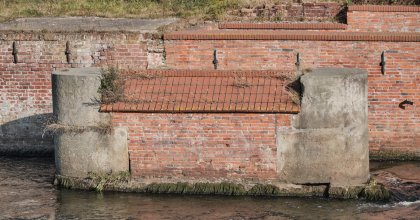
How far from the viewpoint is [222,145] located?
47.8ft

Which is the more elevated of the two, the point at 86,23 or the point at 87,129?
the point at 86,23

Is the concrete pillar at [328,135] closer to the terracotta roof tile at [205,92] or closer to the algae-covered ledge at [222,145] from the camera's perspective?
the algae-covered ledge at [222,145]

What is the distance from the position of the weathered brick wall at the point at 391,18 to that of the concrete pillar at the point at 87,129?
285 inches

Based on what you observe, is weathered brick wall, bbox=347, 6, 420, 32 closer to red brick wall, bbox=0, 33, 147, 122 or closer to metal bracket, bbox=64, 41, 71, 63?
red brick wall, bbox=0, 33, 147, 122

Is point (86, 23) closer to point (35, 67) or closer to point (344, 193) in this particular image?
point (35, 67)

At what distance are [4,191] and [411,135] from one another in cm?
709

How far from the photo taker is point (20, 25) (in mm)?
20266

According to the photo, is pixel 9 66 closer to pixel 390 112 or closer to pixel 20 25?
pixel 20 25

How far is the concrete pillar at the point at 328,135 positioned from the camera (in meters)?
14.2

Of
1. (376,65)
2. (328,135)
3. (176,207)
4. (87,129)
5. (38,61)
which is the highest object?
(38,61)

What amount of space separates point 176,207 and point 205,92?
6.03 ft

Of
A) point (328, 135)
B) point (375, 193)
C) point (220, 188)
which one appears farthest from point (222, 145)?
point (375, 193)

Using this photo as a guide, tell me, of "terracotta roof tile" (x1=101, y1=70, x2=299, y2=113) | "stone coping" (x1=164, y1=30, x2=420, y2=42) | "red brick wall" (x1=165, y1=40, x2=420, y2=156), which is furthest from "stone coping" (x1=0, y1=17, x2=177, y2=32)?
"terracotta roof tile" (x1=101, y1=70, x2=299, y2=113)

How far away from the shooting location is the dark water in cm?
1366
